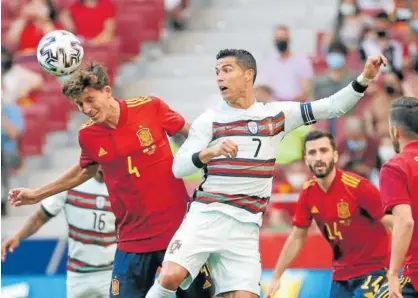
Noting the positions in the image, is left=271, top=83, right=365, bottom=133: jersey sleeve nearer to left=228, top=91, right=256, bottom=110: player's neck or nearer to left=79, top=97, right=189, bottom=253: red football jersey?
left=228, top=91, right=256, bottom=110: player's neck

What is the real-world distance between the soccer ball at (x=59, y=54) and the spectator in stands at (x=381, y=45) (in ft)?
20.6

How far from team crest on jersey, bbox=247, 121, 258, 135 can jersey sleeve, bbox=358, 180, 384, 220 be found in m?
1.40

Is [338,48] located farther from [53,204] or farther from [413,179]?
[413,179]

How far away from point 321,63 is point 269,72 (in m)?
0.62

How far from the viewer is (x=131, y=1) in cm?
1770

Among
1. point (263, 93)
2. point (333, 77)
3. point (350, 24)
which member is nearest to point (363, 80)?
point (263, 93)

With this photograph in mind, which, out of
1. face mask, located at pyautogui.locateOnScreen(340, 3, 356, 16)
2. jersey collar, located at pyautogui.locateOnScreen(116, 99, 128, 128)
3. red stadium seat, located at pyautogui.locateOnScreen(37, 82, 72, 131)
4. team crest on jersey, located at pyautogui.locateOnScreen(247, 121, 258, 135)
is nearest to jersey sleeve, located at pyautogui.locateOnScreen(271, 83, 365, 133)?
team crest on jersey, located at pyautogui.locateOnScreen(247, 121, 258, 135)

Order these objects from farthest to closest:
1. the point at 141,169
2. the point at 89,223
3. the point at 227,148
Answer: the point at 89,223, the point at 141,169, the point at 227,148

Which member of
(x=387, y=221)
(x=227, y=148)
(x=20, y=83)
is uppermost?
(x=20, y=83)

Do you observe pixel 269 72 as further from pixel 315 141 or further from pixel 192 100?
pixel 315 141

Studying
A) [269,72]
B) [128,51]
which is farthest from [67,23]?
[269,72]

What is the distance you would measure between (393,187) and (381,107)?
6.45 metres

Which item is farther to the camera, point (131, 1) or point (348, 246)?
point (131, 1)

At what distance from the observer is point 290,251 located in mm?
10203
